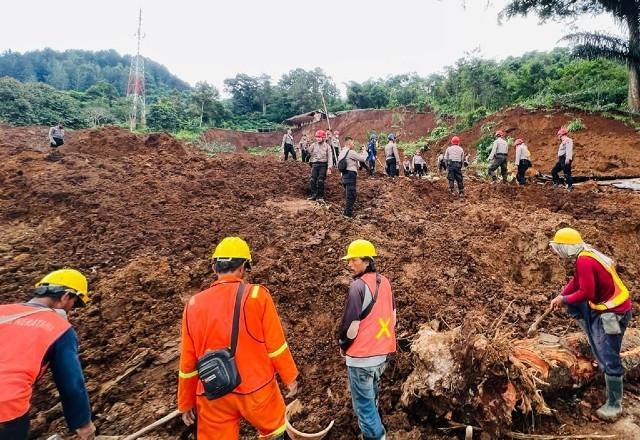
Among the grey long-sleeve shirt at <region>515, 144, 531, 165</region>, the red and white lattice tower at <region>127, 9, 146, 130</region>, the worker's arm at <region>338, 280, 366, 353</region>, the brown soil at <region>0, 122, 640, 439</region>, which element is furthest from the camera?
the red and white lattice tower at <region>127, 9, 146, 130</region>

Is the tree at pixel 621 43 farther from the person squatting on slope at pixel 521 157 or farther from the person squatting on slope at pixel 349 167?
the person squatting on slope at pixel 349 167

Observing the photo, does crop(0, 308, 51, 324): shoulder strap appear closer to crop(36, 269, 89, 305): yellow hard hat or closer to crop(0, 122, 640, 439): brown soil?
crop(36, 269, 89, 305): yellow hard hat

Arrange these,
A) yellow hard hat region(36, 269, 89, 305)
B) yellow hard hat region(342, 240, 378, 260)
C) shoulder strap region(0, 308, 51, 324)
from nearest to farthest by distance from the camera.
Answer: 1. shoulder strap region(0, 308, 51, 324)
2. yellow hard hat region(36, 269, 89, 305)
3. yellow hard hat region(342, 240, 378, 260)

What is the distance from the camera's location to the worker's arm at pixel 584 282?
2.87 m

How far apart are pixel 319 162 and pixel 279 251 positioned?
2636 millimetres

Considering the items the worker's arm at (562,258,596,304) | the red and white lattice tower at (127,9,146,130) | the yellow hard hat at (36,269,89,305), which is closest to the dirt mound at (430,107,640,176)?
the worker's arm at (562,258,596,304)

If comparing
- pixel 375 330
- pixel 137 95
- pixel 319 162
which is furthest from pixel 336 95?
pixel 375 330

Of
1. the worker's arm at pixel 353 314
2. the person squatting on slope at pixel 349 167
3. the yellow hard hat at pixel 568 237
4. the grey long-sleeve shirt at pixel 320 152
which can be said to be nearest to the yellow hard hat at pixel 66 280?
the worker's arm at pixel 353 314

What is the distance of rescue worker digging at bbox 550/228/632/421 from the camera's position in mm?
2836

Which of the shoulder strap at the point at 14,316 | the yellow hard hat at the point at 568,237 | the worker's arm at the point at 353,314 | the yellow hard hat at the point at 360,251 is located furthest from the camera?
the yellow hard hat at the point at 568,237

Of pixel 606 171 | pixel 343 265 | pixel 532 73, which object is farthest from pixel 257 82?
pixel 343 265

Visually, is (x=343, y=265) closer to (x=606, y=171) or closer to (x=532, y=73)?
(x=606, y=171)

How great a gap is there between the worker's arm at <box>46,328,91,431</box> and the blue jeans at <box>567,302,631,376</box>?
369 centimetres

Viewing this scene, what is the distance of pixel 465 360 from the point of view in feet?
9.03
